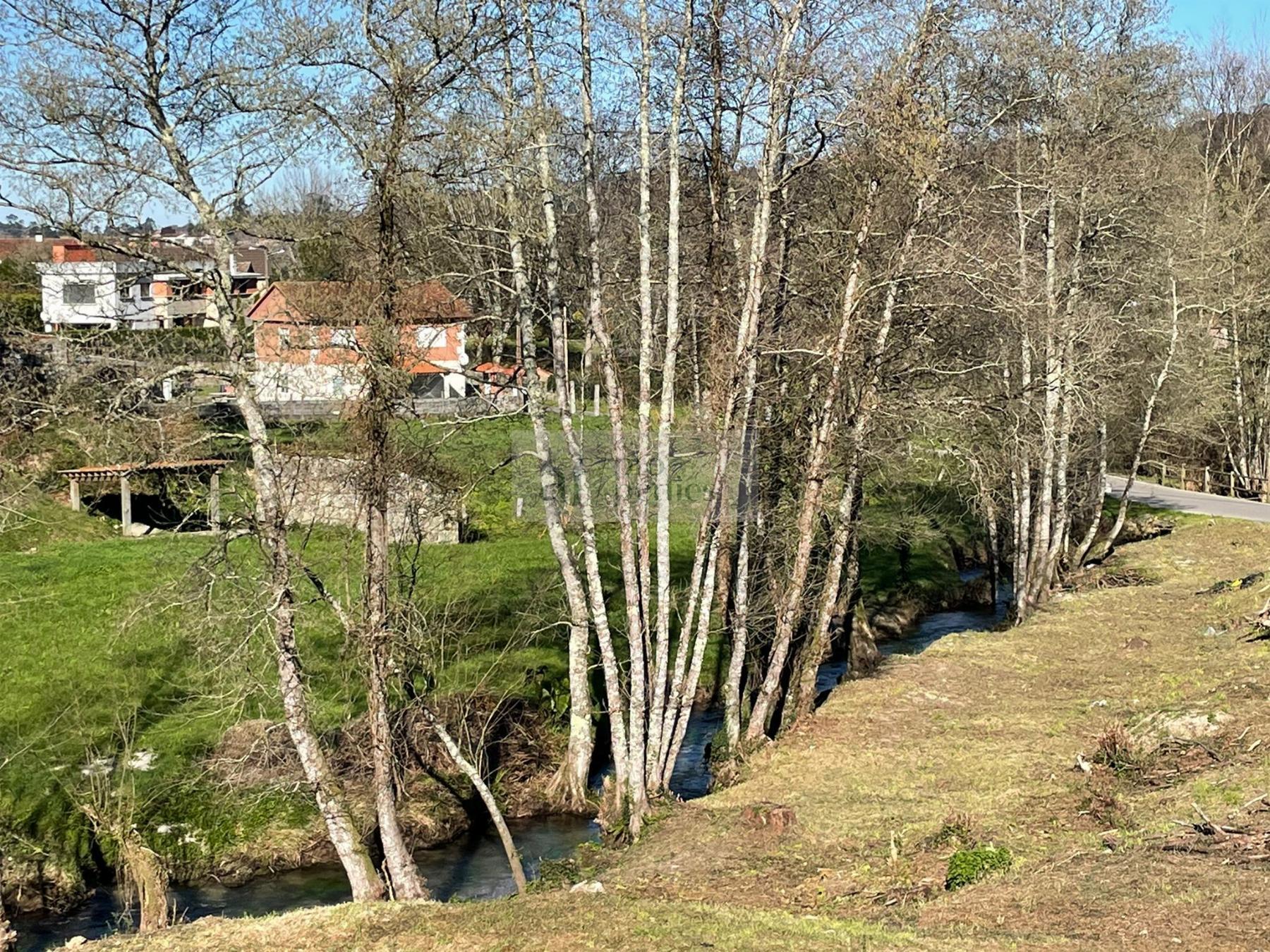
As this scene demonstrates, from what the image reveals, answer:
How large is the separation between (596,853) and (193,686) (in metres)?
7.18

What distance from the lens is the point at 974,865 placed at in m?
10.7

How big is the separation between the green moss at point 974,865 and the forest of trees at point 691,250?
15.1 ft

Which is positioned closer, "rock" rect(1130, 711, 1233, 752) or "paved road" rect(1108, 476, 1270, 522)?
"rock" rect(1130, 711, 1233, 752)

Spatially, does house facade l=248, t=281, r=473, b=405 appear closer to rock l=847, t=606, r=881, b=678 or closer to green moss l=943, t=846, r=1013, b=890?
green moss l=943, t=846, r=1013, b=890

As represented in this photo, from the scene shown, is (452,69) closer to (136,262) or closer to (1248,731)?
(136,262)

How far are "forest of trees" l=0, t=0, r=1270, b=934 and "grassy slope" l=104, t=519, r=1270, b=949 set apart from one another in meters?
1.71

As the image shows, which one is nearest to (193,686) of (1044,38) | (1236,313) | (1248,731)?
(1248,731)

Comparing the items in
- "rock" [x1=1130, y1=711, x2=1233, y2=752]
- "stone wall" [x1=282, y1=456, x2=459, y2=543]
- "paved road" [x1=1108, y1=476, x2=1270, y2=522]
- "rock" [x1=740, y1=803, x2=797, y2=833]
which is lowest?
"rock" [x1=740, y1=803, x2=797, y2=833]

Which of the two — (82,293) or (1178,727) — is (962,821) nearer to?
(1178,727)

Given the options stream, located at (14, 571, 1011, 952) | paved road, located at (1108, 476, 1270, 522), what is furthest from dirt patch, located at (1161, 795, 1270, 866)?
paved road, located at (1108, 476, 1270, 522)

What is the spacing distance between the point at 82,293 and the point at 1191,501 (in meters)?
31.3

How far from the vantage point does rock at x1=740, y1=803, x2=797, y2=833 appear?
13.0 m

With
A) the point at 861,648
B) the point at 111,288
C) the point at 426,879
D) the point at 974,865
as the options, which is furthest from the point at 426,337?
the point at 861,648

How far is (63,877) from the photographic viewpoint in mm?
14078
